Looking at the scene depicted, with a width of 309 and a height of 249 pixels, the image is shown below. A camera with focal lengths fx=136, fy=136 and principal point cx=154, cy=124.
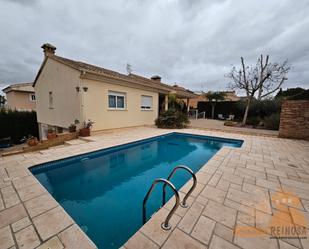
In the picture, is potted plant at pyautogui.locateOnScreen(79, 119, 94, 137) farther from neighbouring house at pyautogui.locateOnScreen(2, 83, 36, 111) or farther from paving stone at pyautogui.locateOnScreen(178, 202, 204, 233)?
neighbouring house at pyautogui.locateOnScreen(2, 83, 36, 111)

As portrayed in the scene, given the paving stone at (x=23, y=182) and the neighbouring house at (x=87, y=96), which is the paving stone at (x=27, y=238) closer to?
the paving stone at (x=23, y=182)

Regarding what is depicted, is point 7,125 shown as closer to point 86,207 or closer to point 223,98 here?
point 86,207

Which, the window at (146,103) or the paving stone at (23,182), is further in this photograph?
the window at (146,103)

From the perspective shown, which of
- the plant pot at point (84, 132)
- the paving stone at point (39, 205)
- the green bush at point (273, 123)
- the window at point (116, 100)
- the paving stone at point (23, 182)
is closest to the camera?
the paving stone at point (39, 205)

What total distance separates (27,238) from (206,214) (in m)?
2.43

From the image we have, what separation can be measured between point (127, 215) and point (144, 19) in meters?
10.7

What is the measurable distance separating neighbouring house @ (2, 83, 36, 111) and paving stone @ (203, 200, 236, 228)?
24.3m

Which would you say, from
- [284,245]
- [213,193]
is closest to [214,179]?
[213,193]

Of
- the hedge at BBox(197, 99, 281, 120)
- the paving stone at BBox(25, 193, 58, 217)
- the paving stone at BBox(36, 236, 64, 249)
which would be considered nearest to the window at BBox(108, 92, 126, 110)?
the paving stone at BBox(25, 193, 58, 217)

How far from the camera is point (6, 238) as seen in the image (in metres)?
1.70

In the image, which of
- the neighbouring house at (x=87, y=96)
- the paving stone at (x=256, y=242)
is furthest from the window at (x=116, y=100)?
the paving stone at (x=256, y=242)

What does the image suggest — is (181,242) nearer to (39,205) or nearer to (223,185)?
(223,185)

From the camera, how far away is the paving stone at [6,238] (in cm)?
160

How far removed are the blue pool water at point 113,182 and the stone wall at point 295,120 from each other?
497 centimetres
